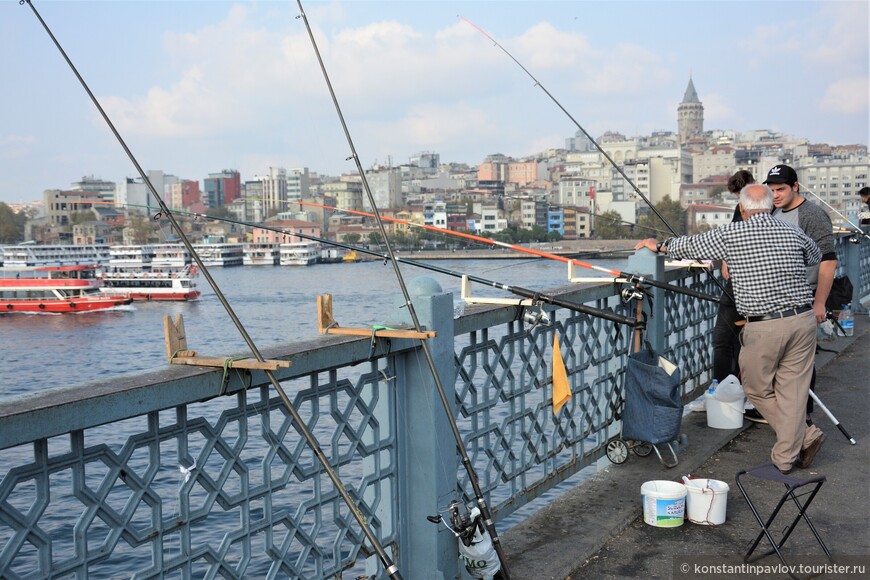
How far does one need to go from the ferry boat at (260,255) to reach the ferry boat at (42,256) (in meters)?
23.7

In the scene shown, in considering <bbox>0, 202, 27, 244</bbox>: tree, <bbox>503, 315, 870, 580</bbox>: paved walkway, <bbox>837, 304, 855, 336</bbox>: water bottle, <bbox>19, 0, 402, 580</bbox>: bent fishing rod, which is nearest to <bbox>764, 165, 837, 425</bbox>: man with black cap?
<bbox>503, 315, 870, 580</bbox>: paved walkway

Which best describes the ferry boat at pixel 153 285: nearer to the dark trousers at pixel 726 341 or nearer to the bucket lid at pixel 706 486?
the dark trousers at pixel 726 341

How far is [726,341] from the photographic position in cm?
567

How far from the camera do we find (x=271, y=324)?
39.4 meters

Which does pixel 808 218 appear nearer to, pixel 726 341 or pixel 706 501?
pixel 726 341

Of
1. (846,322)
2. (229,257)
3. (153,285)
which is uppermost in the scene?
(846,322)

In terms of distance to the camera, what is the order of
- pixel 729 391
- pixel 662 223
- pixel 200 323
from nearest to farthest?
1. pixel 729 391
2. pixel 662 223
3. pixel 200 323

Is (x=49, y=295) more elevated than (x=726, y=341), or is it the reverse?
(x=726, y=341)

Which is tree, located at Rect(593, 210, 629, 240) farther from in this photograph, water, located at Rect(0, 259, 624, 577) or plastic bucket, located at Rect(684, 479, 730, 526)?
plastic bucket, located at Rect(684, 479, 730, 526)

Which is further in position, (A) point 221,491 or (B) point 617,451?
(B) point 617,451

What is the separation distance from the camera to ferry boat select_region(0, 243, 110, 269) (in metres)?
62.8

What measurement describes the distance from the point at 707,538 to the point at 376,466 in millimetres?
1568

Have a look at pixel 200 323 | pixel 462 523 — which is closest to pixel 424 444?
pixel 462 523

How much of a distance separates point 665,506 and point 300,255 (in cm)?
9016
